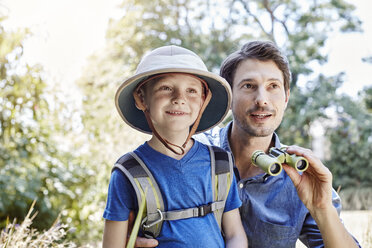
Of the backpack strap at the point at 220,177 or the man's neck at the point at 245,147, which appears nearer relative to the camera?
the backpack strap at the point at 220,177

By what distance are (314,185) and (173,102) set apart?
0.88 m

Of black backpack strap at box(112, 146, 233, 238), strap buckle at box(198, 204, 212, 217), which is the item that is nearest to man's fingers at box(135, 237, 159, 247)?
black backpack strap at box(112, 146, 233, 238)

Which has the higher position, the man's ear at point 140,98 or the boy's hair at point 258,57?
the boy's hair at point 258,57

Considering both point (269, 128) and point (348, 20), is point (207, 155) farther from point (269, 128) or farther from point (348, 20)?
point (348, 20)

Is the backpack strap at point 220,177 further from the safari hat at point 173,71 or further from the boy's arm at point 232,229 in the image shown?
the safari hat at point 173,71

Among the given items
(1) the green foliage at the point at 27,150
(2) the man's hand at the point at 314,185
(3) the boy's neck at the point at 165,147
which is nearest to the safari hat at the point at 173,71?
(3) the boy's neck at the point at 165,147

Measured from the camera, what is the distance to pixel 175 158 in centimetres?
194

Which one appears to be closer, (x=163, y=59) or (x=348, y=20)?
(x=163, y=59)

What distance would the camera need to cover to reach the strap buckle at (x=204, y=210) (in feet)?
6.05

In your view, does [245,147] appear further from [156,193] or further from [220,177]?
[156,193]

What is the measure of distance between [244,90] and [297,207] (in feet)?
2.62

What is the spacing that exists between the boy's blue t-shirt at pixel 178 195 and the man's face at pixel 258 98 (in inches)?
26.6

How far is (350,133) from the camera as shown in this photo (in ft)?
36.6

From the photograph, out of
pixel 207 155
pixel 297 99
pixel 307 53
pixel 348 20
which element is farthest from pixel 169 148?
pixel 348 20
